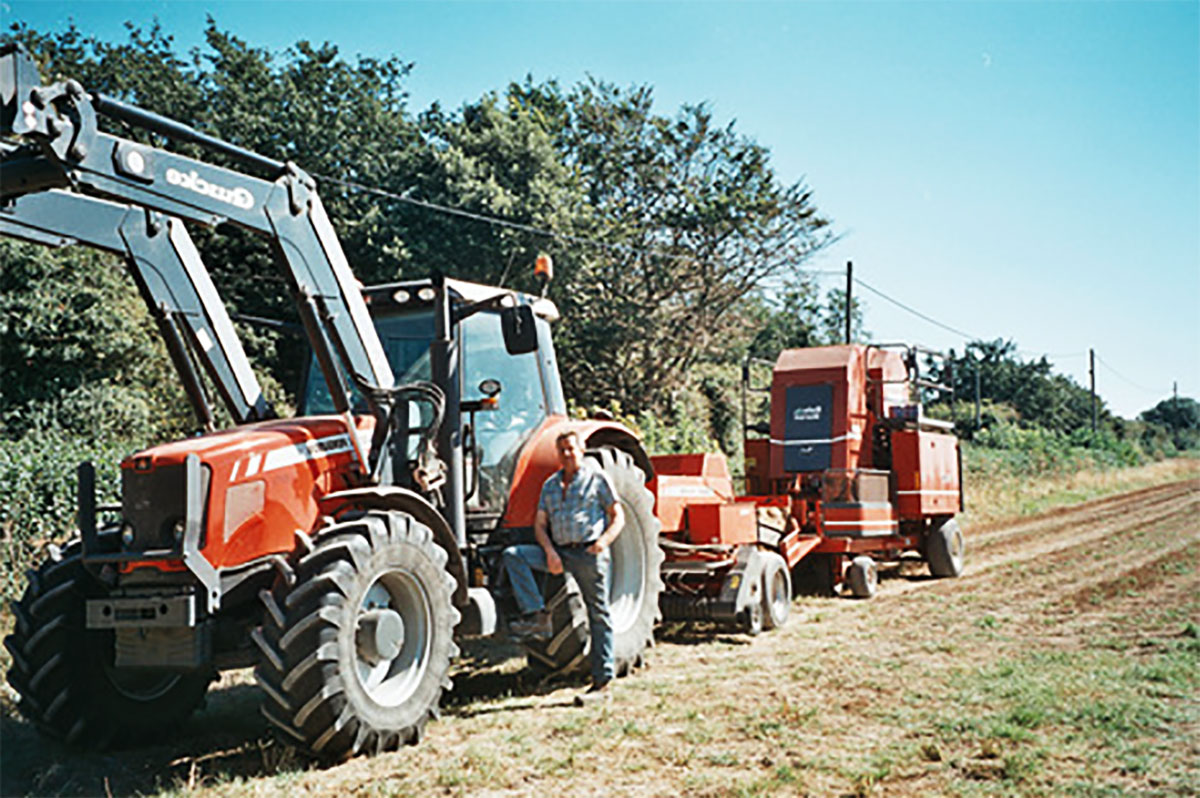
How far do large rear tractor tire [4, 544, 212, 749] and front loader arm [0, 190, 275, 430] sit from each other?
122cm

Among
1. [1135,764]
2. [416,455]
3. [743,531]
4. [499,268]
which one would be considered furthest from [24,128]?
[499,268]

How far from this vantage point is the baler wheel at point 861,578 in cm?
1134

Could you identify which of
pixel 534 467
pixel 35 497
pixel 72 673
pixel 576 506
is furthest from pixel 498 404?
pixel 35 497

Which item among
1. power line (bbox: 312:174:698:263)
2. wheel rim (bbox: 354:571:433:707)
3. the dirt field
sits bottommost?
the dirt field

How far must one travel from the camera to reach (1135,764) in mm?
4891

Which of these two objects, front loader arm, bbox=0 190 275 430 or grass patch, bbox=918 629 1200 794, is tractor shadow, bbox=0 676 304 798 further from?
grass patch, bbox=918 629 1200 794

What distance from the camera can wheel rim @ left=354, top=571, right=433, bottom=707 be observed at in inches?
211

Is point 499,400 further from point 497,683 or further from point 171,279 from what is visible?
point 171,279

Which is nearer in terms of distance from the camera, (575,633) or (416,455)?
(416,455)

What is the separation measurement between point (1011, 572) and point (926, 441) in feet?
6.80

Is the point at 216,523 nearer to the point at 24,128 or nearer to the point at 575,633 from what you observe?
the point at 24,128

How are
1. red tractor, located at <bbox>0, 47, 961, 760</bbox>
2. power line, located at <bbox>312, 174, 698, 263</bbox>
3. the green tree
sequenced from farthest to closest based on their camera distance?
the green tree → power line, located at <bbox>312, 174, 698, 263</bbox> → red tractor, located at <bbox>0, 47, 961, 760</bbox>

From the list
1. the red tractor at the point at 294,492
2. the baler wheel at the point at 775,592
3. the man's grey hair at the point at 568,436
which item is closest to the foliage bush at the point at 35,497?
the red tractor at the point at 294,492

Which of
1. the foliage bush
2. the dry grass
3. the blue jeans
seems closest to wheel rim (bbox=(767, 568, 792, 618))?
the blue jeans
